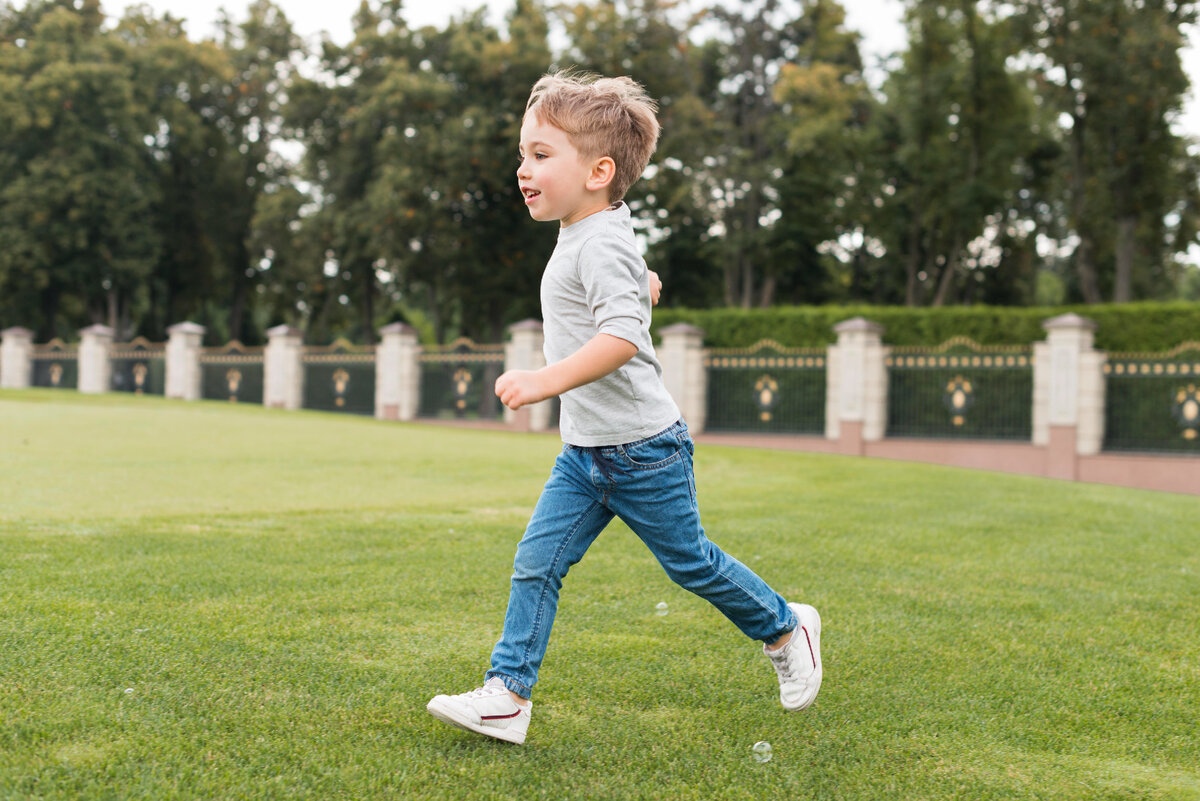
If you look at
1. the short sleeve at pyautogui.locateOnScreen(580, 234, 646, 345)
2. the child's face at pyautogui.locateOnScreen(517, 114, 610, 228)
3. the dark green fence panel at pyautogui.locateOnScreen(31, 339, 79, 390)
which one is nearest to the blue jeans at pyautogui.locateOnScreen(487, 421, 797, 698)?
the short sleeve at pyautogui.locateOnScreen(580, 234, 646, 345)

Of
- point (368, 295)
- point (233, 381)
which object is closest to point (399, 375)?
point (233, 381)

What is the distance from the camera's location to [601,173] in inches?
117

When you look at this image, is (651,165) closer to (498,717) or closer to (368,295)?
(368,295)

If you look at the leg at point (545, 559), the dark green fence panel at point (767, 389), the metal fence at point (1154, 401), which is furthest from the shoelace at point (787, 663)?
the dark green fence panel at point (767, 389)

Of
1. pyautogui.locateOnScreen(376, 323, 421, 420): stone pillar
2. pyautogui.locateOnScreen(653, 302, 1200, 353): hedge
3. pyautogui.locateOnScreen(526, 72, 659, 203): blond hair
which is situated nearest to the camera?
pyautogui.locateOnScreen(526, 72, 659, 203): blond hair

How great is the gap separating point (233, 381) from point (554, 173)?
25141 millimetres

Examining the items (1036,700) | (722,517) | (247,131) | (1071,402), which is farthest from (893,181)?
(1036,700)

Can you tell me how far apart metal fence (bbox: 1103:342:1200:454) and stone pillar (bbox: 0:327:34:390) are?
1091 inches

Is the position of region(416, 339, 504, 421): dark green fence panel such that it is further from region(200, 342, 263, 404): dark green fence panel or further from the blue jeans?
the blue jeans

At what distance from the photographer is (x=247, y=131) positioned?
4016 cm

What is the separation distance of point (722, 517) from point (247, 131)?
37458mm

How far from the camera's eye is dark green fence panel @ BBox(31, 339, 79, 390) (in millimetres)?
28844

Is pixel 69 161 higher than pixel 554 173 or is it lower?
higher

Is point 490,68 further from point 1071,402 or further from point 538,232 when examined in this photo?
point 1071,402
